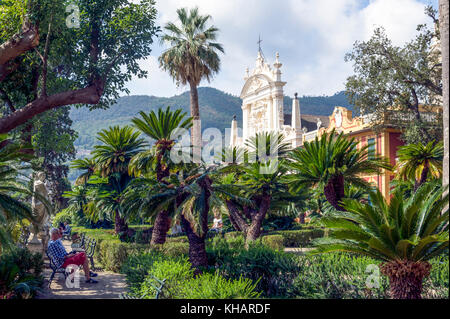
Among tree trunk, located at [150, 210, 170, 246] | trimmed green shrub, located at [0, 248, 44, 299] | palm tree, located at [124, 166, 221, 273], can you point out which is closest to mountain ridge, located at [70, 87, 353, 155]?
tree trunk, located at [150, 210, 170, 246]

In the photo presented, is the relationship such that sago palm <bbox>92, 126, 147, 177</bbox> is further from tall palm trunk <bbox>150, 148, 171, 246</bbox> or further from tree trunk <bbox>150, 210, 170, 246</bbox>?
tree trunk <bbox>150, 210, 170, 246</bbox>

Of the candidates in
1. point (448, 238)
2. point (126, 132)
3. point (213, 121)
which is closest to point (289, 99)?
point (213, 121)

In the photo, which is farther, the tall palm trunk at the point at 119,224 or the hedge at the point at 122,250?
the tall palm trunk at the point at 119,224

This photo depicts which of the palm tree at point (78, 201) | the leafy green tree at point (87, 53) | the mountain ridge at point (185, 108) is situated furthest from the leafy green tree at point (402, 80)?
the mountain ridge at point (185, 108)

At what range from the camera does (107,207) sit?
14555 millimetres

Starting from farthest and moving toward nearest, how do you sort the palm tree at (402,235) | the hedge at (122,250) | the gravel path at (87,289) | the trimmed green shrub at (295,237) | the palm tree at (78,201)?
the palm tree at (78,201), the trimmed green shrub at (295,237), the hedge at (122,250), the gravel path at (87,289), the palm tree at (402,235)

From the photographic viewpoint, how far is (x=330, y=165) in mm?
9820

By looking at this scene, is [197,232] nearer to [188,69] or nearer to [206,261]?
[206,261]

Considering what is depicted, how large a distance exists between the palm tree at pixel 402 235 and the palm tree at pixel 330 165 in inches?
151

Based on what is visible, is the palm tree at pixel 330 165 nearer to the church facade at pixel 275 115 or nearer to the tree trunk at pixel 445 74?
the tree trunk at pixel 445 74

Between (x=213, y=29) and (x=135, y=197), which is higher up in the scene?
(x=213, y=29)

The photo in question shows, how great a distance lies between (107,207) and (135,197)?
4.96m

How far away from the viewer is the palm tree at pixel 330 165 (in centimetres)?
979

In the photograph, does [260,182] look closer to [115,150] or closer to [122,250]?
[115,150]
